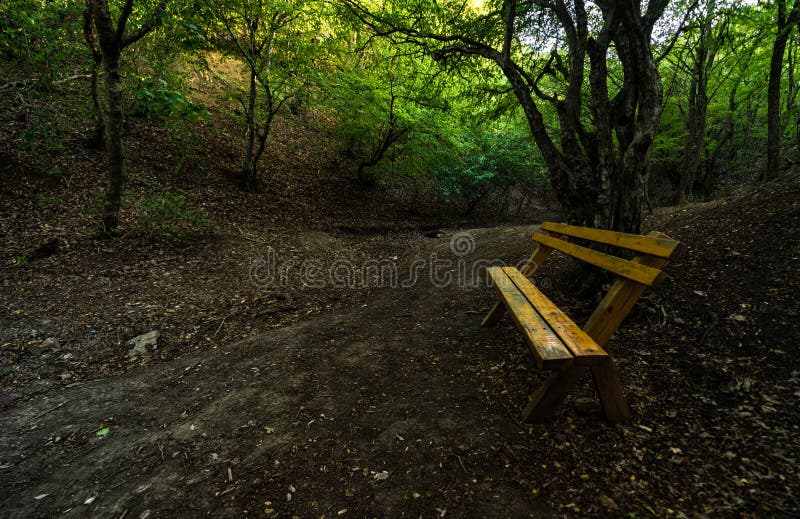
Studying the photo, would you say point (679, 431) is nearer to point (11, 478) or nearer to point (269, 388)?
point (269, 388)

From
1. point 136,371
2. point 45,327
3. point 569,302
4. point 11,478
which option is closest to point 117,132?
point 45,327

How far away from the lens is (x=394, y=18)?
557 cm

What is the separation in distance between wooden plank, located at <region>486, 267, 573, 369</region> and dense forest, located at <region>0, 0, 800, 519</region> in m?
0.03

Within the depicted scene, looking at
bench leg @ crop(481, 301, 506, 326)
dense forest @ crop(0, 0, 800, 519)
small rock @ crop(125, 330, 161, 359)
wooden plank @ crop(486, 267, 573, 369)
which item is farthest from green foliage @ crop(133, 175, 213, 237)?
wooden plank @ crop(486, 267, 573, 369)

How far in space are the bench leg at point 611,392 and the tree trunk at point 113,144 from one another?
8.24 m

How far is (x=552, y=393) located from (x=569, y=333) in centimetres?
43

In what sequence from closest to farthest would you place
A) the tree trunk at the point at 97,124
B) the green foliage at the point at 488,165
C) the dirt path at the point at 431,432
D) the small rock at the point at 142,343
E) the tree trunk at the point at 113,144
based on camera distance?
the dirt path at the point at 431,432 < the small rock at the point at 142,343 < the tree trunk at the point at 113,144 < the tree trunk at the point at 97,124 < the green foliage at the point at 488,165

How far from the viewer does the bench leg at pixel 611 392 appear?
85.7 inches

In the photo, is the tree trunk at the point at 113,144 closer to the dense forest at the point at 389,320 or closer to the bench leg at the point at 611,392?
the dense forest at the point at 389,320

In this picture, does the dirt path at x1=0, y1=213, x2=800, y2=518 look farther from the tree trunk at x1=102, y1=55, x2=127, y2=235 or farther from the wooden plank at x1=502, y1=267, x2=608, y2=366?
the tree trunk at x1=102, y1=55, x2=127, y2=235

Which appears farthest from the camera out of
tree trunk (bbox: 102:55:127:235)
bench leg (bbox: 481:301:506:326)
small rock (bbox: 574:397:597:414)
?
tree trunk (bbox: 102:55:127:235)

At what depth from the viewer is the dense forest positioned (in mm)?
2057

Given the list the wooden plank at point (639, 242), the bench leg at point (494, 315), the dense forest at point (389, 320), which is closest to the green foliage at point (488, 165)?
the dense forest at point (389, 320)

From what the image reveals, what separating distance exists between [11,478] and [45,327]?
9.20 ft
